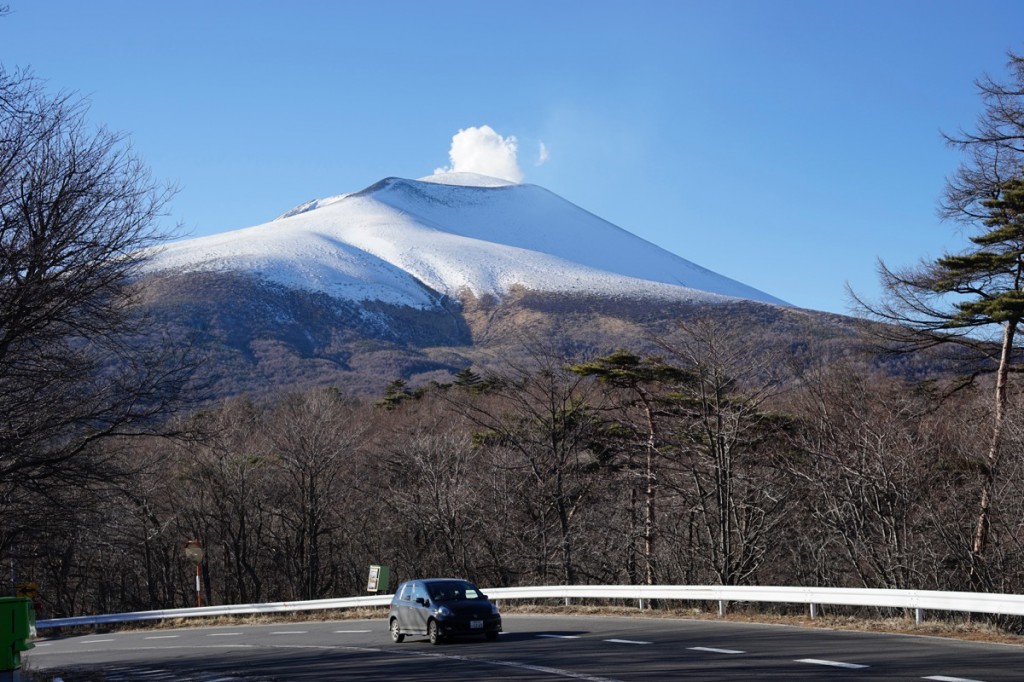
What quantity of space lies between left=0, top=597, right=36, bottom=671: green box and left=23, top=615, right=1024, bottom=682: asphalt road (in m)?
5.23

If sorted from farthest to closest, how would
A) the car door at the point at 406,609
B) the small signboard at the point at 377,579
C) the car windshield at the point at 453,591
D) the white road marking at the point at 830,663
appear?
the small signboard at the point at 377,579
the car door at the point at 406,609
the car windshield at the point at 453,591
the white road marking at the point at 830,663

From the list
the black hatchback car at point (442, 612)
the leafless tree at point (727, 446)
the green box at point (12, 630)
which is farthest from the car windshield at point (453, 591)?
the leafless tree at point (727, 446)

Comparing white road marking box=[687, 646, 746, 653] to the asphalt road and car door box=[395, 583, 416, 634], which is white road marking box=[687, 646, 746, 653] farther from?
car door box=[395, 583, 416, 634]

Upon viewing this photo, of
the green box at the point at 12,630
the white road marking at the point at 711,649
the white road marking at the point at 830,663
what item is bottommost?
the white road marking at the point at 711,649

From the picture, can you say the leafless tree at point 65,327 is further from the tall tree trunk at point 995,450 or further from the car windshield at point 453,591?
the tall tree trunk at point 995,450

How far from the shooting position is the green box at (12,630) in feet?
34.1

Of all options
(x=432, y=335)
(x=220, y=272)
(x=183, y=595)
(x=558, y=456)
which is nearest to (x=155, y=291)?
(x=220, y=272)

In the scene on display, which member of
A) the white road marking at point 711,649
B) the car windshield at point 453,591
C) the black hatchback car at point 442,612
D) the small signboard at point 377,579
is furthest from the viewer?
the small signboard at point 377,579

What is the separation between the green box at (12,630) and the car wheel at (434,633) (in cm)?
Answer: 989

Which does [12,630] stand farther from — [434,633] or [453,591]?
[453,591]

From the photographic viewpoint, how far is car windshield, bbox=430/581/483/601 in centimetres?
2031

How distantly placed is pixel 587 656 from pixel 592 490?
27582mm

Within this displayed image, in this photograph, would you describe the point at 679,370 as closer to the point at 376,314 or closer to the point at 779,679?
the point at 779,679

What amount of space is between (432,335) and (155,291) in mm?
47600
